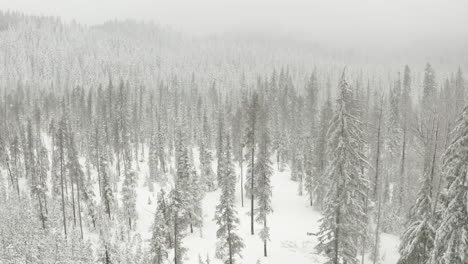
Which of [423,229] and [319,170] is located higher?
[423,229]

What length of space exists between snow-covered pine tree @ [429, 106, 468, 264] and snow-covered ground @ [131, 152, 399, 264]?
17.2 metres

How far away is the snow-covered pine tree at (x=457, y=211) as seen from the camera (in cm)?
1394

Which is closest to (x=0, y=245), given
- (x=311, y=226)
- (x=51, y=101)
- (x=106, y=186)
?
(x=106, y=186)

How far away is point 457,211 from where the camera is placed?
46.8ft

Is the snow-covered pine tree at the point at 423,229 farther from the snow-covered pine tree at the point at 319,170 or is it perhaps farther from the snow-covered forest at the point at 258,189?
the snow-covered pine tree at the point at 319,170

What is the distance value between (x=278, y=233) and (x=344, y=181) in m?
22.7

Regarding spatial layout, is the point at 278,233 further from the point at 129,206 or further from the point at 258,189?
the point at 129,206

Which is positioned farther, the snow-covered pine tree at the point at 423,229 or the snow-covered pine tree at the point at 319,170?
the snow-covered pine tree at the point at 319,170

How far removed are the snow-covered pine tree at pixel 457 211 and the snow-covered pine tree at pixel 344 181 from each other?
6499 mm

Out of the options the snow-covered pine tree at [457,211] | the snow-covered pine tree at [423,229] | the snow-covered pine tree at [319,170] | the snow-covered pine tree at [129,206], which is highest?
the snow-covered pine tree at [457,211]

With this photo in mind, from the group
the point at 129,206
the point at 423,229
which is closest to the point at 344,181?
the point at 423,229

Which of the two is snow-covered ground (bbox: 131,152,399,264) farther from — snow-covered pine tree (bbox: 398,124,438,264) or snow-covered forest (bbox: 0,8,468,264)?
snow-covered pine tree (bbox: 398,124,438,264)

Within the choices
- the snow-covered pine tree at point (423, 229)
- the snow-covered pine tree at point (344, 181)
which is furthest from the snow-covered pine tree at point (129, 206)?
the snow-covered pine tree at point (423, 229)

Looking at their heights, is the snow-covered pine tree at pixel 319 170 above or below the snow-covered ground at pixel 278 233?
above
